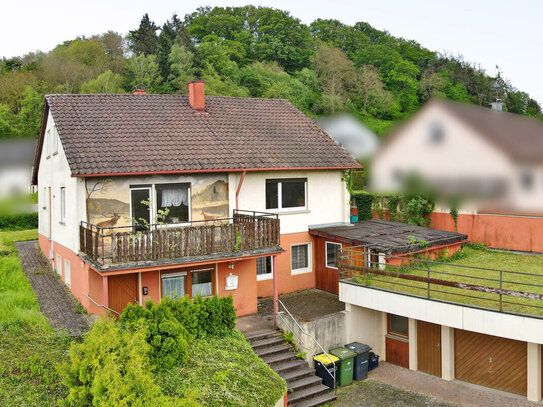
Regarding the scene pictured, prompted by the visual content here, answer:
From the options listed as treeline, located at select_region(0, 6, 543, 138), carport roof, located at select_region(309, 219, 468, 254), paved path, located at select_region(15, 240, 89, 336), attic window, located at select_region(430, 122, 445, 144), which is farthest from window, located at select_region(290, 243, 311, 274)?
treeline, located at select_region(0, 6, 543, 138)

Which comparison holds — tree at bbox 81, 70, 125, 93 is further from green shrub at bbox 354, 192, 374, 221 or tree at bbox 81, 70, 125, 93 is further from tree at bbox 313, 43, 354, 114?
green shrub at bbox 354, 192, 374, 221

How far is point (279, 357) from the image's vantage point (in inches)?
531

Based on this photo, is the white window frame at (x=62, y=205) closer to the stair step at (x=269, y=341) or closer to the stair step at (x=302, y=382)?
the stair step at (x=269, y=341)

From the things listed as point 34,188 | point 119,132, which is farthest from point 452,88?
point 34,188

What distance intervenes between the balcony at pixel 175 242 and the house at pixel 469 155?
5.60 metres

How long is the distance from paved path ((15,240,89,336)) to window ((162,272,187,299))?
2317mm

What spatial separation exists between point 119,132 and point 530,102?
21060 millimetres

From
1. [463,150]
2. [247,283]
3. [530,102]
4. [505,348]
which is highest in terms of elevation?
[530,102]

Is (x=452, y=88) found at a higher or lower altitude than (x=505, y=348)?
higher

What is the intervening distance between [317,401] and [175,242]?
5.62 meters

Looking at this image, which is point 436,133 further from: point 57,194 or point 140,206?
point 57,194

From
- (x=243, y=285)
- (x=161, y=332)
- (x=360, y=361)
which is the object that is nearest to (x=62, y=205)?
Result: (x=243, y=285)

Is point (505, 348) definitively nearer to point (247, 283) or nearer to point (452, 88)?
point (247, 283)

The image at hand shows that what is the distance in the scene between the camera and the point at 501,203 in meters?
16.2
